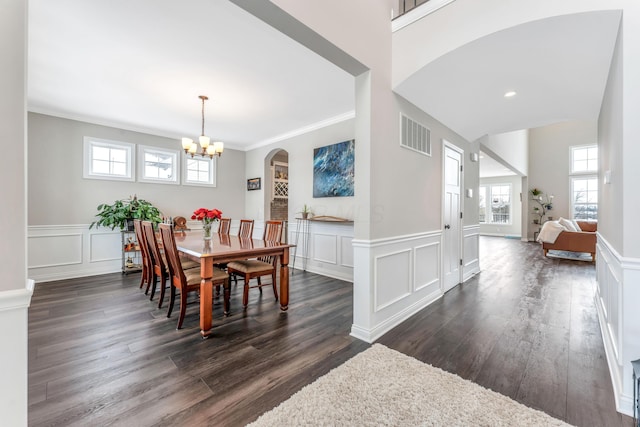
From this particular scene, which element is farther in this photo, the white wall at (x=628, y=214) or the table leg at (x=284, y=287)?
the table leg at (x=284, y=287)

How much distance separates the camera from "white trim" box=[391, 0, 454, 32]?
7.79 ft

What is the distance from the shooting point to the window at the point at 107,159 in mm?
4586

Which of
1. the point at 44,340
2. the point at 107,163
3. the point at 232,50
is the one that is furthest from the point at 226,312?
the point at 107,163

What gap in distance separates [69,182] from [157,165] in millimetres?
1356

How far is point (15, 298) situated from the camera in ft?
2.80

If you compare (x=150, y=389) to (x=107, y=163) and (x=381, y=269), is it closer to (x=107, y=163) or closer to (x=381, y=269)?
(x=381, y=269)

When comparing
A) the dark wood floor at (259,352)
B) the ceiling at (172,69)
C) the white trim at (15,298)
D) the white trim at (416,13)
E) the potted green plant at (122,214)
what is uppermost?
the white trim at (416,13)

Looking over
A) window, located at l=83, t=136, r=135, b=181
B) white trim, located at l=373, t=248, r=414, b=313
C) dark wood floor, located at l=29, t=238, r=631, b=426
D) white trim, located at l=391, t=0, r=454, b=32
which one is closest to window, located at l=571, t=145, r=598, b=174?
dark wood floor, located at l=29, t=238, r=631, b=426

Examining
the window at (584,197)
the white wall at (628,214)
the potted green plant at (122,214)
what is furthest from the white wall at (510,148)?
the potted green plant at (122,214)

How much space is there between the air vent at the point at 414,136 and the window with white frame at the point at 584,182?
9.74m

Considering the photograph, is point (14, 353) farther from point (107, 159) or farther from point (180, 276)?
point (107, 159)

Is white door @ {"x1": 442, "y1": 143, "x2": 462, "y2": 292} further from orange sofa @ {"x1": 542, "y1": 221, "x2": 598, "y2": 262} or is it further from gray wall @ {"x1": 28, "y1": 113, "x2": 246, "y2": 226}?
gray wall @ {"x1": 28, "y1": 113, "x2": 246, "y2": 226}

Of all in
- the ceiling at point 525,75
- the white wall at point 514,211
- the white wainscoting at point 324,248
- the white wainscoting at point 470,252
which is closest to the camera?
the ceiling at point 525,75

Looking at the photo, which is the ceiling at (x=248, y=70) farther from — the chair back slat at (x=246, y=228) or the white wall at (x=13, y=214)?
the chair back slat at (x=246, y=228)
